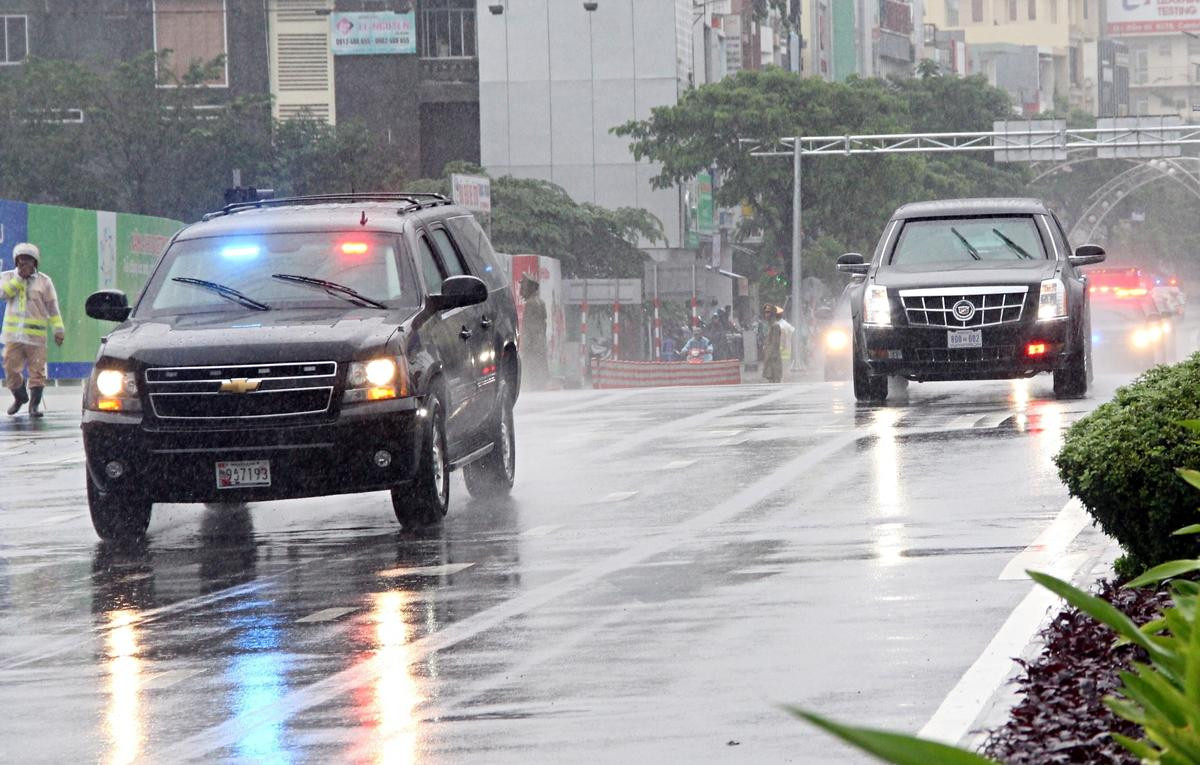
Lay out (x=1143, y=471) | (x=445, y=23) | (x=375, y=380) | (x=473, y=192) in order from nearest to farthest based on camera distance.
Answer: (x=1143, y=471), (x=375, y=380), (x=473, y=192), (x=445, y=23)

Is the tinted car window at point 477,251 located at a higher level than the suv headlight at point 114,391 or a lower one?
higher

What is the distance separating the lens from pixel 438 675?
8.06m

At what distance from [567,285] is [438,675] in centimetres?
5289

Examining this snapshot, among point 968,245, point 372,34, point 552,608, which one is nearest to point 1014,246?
point 968,245

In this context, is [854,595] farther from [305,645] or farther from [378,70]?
[378,70]

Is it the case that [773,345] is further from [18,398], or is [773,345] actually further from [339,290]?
[339,290]

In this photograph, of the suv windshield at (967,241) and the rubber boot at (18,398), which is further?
the rubber boot at (18,398)

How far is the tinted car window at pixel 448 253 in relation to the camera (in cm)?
1464

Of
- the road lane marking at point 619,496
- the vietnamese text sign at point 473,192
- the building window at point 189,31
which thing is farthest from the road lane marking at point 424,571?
the building window at point 189,31

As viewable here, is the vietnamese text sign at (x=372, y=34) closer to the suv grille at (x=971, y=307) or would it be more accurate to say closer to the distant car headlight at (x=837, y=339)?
the distant car headlight at (x=837, y=339)

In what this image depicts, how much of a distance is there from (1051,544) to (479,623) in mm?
3015

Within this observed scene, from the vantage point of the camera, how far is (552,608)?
31.7ft

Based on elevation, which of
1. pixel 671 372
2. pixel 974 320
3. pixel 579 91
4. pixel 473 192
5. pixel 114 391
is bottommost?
pixel 671 372

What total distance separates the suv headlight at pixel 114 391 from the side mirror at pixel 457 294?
171 centimetres
